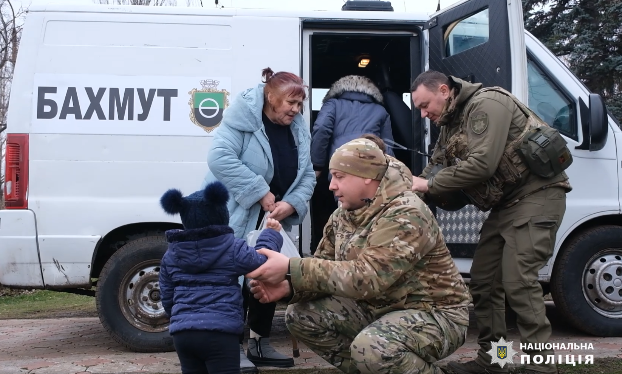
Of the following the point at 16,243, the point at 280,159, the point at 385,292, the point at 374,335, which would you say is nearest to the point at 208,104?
the point at 280,159

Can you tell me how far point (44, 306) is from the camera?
842 centimetres

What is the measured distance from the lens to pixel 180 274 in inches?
120

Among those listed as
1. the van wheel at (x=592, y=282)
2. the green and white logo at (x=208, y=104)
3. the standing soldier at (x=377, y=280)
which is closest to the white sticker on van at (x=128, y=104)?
the green and white logo at (x=208, y=104)

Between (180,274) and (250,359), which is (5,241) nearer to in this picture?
(250,359)

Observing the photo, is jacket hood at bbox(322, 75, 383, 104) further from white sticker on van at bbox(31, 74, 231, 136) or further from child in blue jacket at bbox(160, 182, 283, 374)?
child in blue jacket at bbox(160, 182, 283, 374)

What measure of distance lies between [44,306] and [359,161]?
21.6 feet

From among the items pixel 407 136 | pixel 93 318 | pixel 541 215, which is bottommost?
pixel 93 318

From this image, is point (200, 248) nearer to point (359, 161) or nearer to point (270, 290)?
point (270, 290)

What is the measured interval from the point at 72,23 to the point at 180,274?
2.65m

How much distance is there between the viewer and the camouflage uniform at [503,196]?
3861mm

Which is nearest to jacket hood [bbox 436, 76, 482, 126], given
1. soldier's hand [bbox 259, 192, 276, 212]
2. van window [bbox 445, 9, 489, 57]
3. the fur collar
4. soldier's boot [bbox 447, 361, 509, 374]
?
van window [bbox 445, 9, 489, 57]

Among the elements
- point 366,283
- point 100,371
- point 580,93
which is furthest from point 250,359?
point 580,93

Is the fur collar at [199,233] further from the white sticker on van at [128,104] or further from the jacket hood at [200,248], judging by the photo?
the white sticker on van at [128,104]

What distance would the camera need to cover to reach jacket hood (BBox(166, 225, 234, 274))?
2986 millimetres
